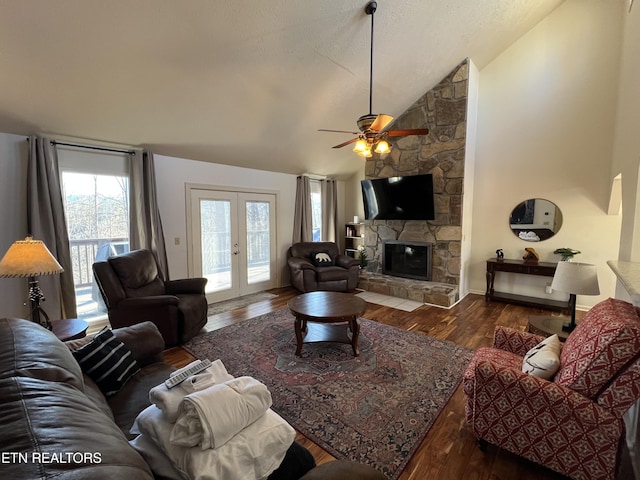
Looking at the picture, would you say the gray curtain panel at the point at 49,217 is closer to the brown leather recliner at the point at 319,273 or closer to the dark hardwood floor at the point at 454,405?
the dark hardwood floor at the point at 454,405

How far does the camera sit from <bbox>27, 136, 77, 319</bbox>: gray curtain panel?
303cm

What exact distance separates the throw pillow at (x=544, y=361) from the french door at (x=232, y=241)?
433cm

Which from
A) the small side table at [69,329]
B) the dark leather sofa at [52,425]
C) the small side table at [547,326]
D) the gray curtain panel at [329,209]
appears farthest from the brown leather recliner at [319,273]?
the dark leather sofa at [52,425]

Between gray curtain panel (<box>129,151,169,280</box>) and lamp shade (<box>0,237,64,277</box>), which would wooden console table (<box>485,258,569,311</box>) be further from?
lamp shade (<box>0,237,64,277</box>)

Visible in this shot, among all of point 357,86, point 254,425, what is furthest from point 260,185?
point 254,425

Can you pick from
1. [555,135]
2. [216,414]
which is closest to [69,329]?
[216,414]

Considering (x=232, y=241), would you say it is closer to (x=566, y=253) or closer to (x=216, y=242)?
(x=216, y=242)

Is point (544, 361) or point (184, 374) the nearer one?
point (184, 374)

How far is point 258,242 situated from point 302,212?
3.80 feet

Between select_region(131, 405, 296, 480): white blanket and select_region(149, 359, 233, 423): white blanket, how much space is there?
43mm

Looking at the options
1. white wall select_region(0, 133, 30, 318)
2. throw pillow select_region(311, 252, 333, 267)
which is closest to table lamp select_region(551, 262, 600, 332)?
throw pillow select_region(311, 252, 333, 267)

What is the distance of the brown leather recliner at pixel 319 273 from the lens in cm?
509

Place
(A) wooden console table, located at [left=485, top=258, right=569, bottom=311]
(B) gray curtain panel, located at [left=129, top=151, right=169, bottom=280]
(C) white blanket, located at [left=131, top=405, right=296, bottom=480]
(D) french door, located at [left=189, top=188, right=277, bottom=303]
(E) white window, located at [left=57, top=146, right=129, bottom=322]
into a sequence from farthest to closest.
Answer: (D) french door, located at [left=189, top=188, right=277, bottom=303] < (A) wooden console table, located at [left=485, top=258, right=569, bottom=311] < (B) gray curtain panel, located at [left=129, top=151, right=169, bottom=280] < (E) white window, located at [left=57, top=146, right=129, bottom=322] < (C) white blanket, located at [left=131, top=405, right=296, bottom=480]

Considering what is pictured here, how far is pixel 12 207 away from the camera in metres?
3.06
